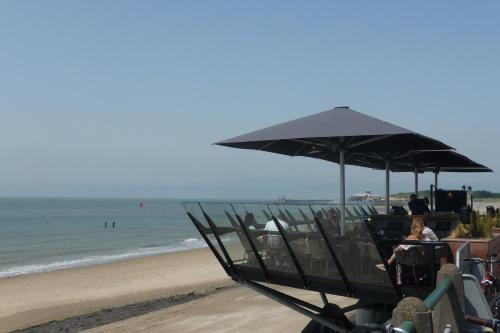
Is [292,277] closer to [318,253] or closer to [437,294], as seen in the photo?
[318,253]

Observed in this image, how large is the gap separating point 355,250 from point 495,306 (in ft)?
5.14

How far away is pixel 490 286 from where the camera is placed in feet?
21.4

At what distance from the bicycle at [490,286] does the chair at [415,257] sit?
1.27 feet

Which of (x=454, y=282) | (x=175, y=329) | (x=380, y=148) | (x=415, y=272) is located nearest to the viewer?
(x=454, y=282)

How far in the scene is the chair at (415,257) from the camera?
6.42m

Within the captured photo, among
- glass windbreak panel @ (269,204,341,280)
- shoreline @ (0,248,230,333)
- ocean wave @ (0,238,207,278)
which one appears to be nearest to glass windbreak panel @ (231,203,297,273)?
glass windbreak panel @ (269,204,341,280)

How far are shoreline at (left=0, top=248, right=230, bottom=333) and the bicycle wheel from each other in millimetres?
11581

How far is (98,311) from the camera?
1545 centimetres

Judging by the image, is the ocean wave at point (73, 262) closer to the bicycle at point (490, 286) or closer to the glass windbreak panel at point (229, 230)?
the glass windbreak panel at point (229, 230)

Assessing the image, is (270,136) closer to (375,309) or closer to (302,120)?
(302,120)

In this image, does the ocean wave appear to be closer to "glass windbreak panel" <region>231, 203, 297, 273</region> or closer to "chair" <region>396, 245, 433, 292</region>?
"glass windbreak panel" <region>231, 203, 297, 273</region>

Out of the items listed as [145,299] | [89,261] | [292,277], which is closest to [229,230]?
[292,277]

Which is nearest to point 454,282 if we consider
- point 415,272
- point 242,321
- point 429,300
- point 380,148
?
point 429,300

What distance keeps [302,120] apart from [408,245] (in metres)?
2.41
